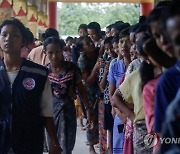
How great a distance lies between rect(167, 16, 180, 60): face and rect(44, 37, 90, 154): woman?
403 cm

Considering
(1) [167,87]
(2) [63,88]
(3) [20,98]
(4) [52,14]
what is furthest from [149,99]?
(4) [52,14]

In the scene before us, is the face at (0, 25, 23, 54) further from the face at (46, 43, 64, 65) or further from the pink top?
the face at (46, 43, 64, 65)

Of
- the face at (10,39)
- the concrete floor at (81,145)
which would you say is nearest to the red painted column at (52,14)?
the concrete floor at (81,145)

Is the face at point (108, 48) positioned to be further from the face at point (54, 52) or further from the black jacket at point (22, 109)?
the black jacket at point (22, 109)

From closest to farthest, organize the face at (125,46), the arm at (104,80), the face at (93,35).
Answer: the face at (125,46)
the arm at (104,80)
the face at (93,35)

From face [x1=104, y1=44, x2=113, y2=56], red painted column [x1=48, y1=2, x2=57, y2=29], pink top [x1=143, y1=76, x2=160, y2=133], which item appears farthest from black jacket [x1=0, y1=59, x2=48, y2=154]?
red painted column [x1=48, y1=2, x2=57, y2=29]

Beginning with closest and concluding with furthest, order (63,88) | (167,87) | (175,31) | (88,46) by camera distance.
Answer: (175,31)
(167,87)
(63,88)
(88,46)

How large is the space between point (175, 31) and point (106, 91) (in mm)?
4914

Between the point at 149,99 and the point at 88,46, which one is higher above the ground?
the point at 88,46

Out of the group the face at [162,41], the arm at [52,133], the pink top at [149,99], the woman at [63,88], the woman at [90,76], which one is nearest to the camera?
the face at [162,41]

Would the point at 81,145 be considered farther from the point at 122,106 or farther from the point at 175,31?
the point at 175,31

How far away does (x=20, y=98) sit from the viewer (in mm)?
4449

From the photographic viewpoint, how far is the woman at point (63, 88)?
6.40m

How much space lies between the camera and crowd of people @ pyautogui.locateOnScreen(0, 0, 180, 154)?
2.74 meters
